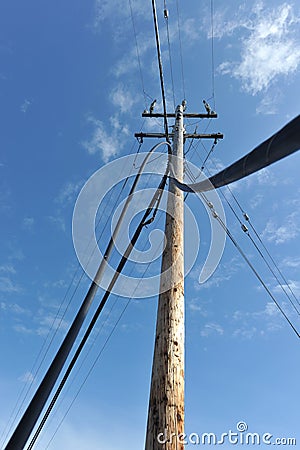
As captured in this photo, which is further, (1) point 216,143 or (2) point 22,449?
(1) point 216,143

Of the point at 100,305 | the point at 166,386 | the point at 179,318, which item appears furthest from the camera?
the point at 100,305

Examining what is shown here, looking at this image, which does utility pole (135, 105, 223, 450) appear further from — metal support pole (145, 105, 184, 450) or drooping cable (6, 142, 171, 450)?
drooping cable (6, 142, 171, 450)

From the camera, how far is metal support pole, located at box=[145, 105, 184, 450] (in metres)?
2.55

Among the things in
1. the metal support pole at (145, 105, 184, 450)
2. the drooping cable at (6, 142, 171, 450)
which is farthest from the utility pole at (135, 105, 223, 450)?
the drooping cable at (6, 142, 171, 450)

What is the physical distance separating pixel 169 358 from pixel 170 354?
0.04 meters

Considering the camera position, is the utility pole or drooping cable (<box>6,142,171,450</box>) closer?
drooping cable (<box>6,142,171,450</box>)

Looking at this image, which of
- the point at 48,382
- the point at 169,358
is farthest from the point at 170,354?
the point at 48,382

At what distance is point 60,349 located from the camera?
110 inches

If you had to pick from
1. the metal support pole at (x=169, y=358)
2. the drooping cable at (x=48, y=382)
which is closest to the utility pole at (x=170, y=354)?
the metal support pole at (x=169, y=358)

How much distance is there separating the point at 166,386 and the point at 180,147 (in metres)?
4.19

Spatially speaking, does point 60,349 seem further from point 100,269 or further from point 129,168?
point 129,168

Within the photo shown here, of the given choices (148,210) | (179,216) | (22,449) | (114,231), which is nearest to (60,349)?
(22,449)

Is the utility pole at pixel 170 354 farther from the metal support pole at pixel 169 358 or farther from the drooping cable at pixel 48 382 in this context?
the drooping cable at pixel 48 382

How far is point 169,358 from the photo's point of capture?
2.98 metres
